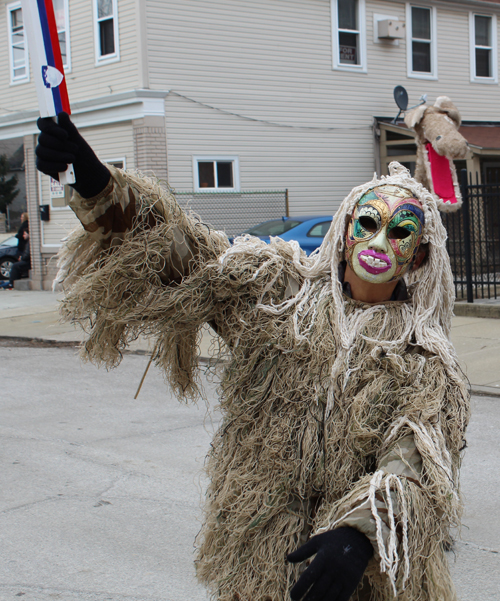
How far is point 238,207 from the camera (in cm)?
1485

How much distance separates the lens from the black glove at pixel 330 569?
1557 mm

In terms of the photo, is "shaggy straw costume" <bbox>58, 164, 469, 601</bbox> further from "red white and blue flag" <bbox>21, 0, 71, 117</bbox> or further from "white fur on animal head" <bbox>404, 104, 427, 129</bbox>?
"white fur on animal head" <bbox>404, 104, 427, 129</bbox>

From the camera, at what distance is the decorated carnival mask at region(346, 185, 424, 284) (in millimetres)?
2107

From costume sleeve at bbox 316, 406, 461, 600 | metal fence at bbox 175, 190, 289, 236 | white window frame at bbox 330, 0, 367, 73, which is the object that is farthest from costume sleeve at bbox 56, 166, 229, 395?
white window frame at bbox 330, 0, 367, 73

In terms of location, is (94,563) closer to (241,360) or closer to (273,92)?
(241,360)

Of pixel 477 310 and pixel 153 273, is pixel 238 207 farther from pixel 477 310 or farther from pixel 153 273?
pixel 153 273

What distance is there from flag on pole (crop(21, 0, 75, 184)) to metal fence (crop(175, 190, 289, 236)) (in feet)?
39.8

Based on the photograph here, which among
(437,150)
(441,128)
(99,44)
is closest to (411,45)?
(99,44)

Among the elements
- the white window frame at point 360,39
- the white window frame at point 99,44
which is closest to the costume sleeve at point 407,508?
the white window frame at point 99,44

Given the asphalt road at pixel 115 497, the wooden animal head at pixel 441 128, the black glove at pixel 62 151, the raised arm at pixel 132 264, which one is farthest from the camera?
the wooden animal head at pixel 441 128

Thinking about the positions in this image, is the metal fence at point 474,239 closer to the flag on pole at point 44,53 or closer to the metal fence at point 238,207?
the metal fence at point 238,207

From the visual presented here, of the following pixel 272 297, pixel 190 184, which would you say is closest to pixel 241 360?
pixel 272 297

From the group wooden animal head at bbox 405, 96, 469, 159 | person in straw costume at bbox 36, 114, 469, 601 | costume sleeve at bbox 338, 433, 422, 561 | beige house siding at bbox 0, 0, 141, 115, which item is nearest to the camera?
costume sleeve at bbox 338, 433, 422, 561

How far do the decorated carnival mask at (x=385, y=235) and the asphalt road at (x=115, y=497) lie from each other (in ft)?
4.40
